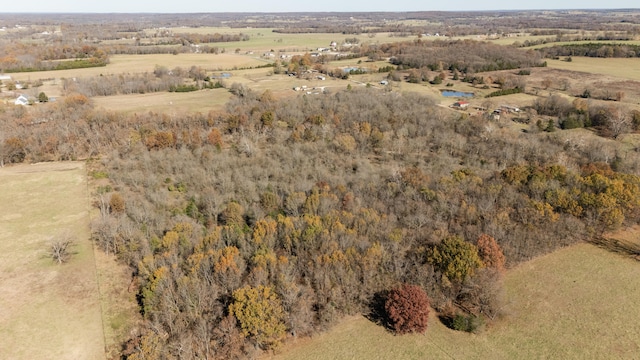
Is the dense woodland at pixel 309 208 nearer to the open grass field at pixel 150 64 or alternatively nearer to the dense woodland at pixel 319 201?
the dense woodland at pixel 319 201

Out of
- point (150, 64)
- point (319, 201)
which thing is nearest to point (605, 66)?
point (319, 201)

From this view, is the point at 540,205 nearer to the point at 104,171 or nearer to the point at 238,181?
the point at 238,181

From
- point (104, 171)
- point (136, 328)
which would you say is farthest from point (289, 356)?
point (104, 171)

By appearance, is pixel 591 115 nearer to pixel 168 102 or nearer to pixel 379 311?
pixel 379 311

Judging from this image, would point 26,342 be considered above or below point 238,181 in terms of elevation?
below

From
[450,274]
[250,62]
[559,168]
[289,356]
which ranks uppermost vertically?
[250,62]

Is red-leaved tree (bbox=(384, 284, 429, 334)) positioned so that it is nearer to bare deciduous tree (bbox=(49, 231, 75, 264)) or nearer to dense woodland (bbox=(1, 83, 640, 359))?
dense woodland (bbox=(1, 83, 640, 359))
